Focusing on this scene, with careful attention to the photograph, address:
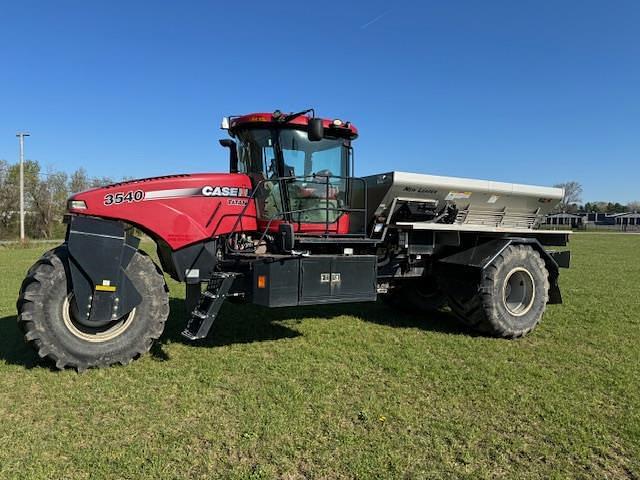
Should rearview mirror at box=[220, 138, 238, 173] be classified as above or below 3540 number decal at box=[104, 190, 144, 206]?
above

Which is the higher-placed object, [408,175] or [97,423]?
[408,175]

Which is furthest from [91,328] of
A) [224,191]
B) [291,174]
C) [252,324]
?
[291,174]

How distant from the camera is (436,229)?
6707 mm

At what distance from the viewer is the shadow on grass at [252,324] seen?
5.79 meters

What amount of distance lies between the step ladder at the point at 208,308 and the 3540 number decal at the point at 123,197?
1222mm

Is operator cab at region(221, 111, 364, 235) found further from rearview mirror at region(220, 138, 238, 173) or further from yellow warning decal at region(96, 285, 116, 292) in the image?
yellow warning decal at region(96, 285, 116, 292)

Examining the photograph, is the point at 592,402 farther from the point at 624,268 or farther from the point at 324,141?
the point at 624,268

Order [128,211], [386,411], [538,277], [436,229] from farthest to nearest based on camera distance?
[538,277]
[436,229]
[128,211]
[386,411]

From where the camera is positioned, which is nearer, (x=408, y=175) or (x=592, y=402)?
(x=592, y=402)

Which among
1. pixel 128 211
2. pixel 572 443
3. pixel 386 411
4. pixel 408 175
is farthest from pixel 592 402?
pixel 128 211

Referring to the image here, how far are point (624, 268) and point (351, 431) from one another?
15.6 m

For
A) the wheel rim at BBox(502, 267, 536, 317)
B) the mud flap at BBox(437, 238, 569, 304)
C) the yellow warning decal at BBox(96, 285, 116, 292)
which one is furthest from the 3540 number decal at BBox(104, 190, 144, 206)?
the wheel rim at BBox(502, 267, 536, 317)

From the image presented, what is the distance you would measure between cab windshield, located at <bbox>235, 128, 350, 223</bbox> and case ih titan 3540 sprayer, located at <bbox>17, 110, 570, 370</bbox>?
1 centimetres

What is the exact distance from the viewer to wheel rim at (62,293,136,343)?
16.5ft
